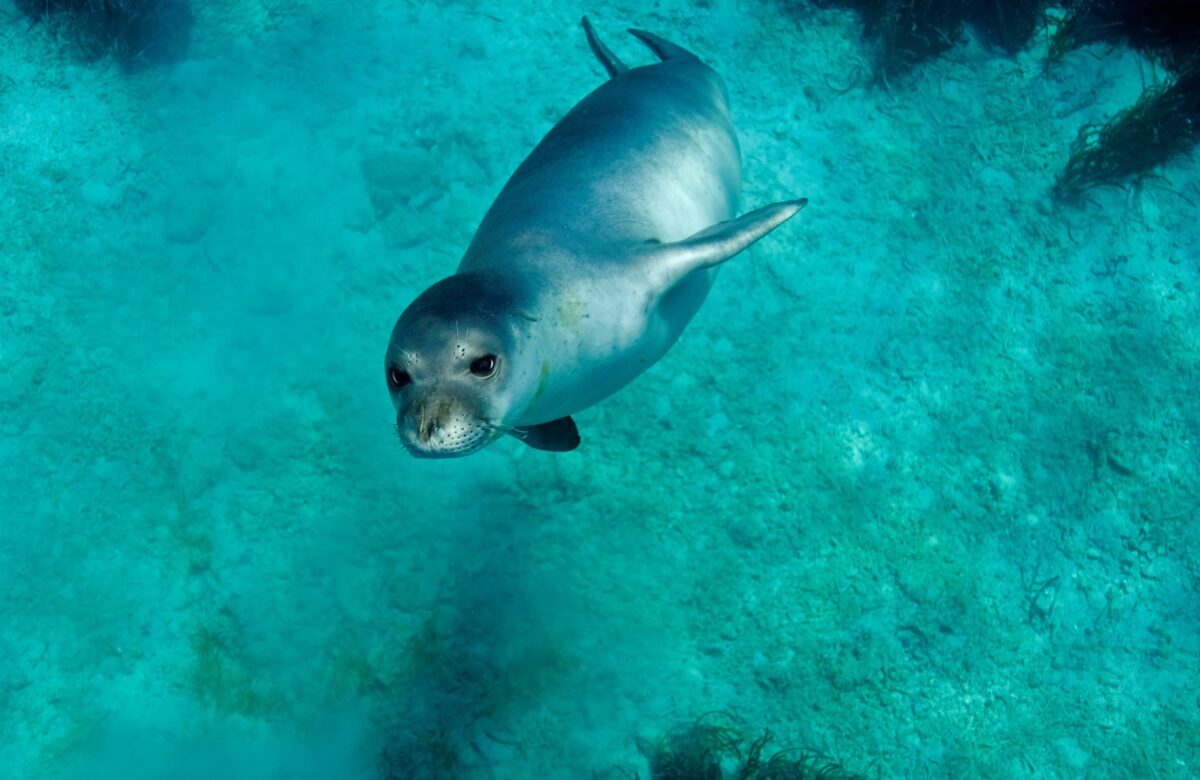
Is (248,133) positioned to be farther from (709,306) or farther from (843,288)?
(843,288)

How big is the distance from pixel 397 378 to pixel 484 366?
0.23 meters

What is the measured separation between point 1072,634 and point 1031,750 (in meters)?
0.77

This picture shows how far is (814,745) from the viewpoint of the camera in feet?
12.3

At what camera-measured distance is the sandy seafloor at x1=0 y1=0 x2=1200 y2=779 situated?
12.6 ft

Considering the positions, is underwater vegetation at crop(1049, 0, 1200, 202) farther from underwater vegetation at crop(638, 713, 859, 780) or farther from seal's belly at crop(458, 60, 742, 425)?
underwater vegetation at crop(638, 713, 859, 780)

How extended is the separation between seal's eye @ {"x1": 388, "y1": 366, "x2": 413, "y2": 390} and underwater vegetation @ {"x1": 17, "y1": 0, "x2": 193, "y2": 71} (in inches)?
235

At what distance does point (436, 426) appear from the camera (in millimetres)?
1642

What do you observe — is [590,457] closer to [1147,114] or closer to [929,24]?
[929,24]

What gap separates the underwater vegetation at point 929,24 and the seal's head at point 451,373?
17.2ft

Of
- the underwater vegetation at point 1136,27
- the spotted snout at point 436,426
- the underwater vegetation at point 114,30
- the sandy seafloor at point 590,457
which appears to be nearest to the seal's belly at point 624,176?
the spotted snout at point 436,426

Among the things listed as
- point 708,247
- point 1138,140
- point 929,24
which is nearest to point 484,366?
point 708,247

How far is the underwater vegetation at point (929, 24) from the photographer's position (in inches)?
219

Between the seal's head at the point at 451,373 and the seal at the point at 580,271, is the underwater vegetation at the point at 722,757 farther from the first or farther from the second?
the seal's head at the point at 451,373

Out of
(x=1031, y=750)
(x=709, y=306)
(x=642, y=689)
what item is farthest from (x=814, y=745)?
(x=709, y=306)
